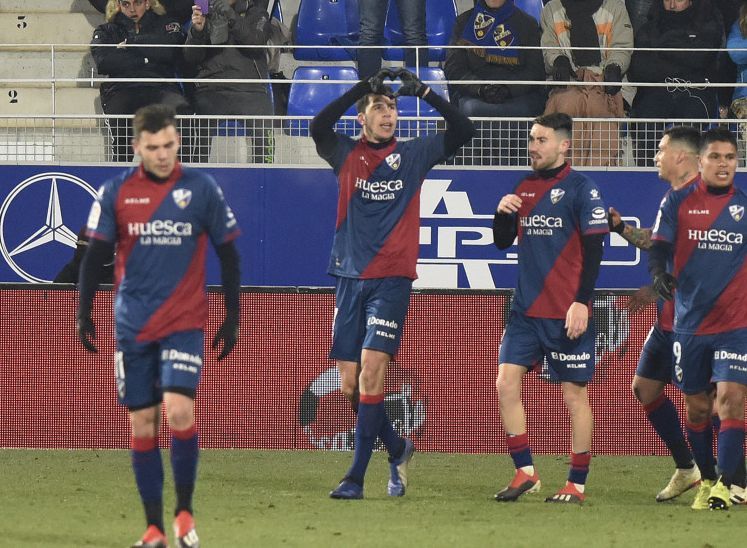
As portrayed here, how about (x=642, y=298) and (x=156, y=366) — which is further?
(x=642, y=298)

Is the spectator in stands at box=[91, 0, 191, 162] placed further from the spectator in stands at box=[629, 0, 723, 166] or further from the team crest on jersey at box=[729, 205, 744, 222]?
the team crest on jersey at box=[729, 205, 744, 222]

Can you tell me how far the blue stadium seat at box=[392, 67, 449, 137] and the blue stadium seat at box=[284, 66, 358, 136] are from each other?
518 mm

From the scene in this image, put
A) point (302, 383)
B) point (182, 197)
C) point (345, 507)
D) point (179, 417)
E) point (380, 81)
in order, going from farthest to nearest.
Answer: point (302, 383)
point (380, 81)
point (345, 507)
point (182, 197)
point (179, 417)

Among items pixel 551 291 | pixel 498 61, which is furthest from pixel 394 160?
pixel 498 61

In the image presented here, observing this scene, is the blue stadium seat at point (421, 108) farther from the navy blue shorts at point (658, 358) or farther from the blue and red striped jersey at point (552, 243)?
the navy blue shorts at point (658, 358)

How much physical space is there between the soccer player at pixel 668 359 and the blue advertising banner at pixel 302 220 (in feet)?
13.5

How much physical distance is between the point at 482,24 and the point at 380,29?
1.10 metres

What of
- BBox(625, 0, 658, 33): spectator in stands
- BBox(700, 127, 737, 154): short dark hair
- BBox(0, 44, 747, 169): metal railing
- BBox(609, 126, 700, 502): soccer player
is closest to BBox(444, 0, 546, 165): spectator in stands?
BBox(0, 44, 747, 169): metal railing

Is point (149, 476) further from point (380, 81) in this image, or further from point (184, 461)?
point (380, 81)

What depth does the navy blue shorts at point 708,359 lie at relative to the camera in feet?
24.0

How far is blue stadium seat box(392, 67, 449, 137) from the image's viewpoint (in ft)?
40.7

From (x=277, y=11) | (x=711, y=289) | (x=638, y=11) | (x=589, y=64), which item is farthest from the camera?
(x=277, y=11)

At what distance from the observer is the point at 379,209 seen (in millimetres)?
7922

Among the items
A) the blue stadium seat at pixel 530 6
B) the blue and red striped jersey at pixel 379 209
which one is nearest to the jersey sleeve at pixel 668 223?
the blue and red striped jersey at pixel 379 209
